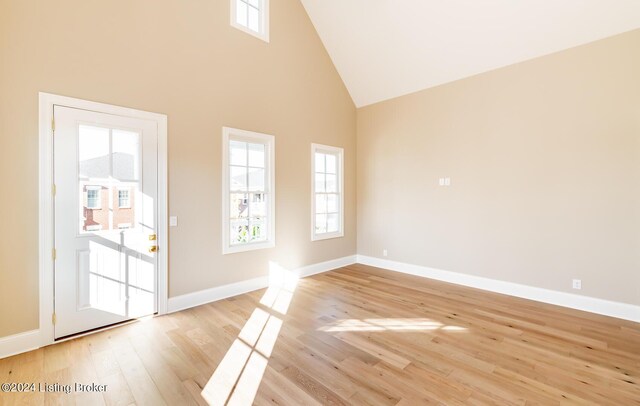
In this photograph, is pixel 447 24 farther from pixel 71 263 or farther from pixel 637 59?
pixel 71 263

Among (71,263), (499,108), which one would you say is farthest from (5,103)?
(499,108)

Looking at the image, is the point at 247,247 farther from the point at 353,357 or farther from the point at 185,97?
the point at 353,357

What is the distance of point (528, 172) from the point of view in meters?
4.06

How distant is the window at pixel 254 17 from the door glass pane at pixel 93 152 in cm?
247

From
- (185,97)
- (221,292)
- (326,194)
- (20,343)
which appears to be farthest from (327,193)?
(20,343)

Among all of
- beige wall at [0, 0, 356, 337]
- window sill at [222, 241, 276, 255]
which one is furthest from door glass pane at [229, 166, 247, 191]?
window sill at [222, 241, 276, 255]

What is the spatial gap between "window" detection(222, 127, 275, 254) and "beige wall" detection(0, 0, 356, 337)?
126 mm

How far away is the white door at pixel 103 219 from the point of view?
2.84 meters

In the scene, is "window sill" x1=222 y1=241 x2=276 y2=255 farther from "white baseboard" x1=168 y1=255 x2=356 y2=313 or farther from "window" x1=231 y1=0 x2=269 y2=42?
"window" x1=231 y1=0 x2=269 y2=42

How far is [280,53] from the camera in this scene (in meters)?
4.71

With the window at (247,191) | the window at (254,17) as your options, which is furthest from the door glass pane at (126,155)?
the window at (254,17)

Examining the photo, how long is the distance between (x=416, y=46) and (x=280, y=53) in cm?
220

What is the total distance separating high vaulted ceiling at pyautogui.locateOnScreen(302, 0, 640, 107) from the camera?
11.4ft

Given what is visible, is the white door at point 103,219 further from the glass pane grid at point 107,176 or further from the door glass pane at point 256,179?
the door glass pane at point 256,179
